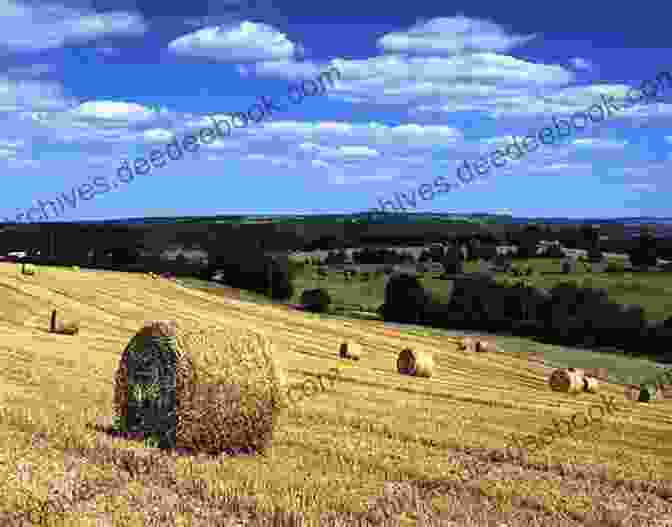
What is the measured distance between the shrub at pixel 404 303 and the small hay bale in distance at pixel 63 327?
106 ft

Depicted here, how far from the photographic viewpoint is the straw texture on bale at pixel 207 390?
10.3m

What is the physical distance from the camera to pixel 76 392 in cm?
1404

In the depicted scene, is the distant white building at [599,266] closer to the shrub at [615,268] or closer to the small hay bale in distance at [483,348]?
the shrub at [615,268]

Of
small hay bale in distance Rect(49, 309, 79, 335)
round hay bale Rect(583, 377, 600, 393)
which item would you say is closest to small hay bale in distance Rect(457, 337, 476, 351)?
round hay bale Rect(583, 377, 600, 393)

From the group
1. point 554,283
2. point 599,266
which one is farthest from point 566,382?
point 599,266

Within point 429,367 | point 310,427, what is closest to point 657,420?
point 310,427

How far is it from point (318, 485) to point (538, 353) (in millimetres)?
39222

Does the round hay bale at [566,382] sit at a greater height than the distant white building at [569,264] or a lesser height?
lesser

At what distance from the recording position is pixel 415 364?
88.5ft

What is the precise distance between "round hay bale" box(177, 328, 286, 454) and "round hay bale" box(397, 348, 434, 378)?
53.1ft

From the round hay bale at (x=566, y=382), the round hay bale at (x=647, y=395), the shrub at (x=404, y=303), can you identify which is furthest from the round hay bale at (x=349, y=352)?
the shrub at (x=404, y=303)

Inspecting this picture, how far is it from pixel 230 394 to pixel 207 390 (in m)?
0.28

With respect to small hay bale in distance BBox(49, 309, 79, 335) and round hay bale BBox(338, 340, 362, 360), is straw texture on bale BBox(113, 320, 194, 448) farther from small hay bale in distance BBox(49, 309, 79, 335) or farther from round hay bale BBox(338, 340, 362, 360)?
round hay bale BBox(338, 340, 362, 360)

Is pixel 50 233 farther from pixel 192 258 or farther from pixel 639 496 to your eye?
pixel 639 496
